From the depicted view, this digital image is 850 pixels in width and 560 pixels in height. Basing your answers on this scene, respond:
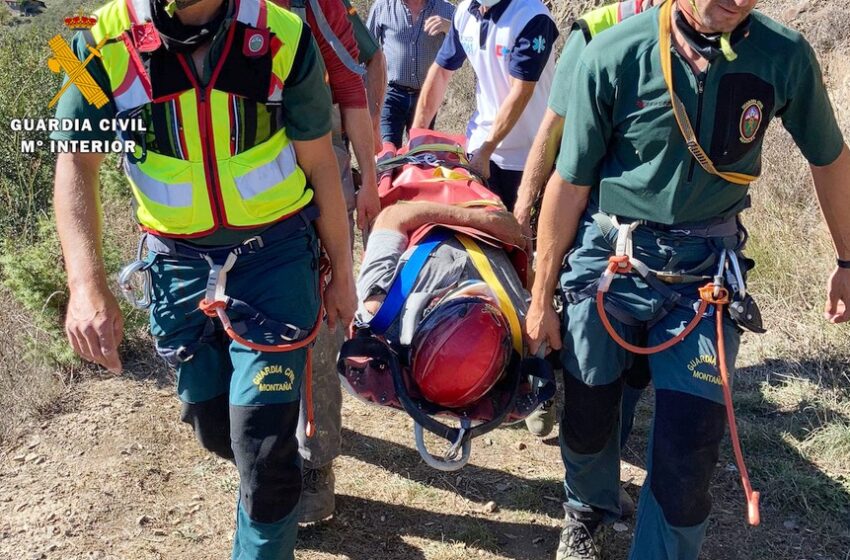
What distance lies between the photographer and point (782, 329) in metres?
4.75

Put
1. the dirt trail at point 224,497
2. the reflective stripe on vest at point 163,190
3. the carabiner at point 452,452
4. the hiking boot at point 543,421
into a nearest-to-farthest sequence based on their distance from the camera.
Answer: the reflective stripe on vest at point 163,190, the carabiner at point 452,452, the dirt trail at point 224,497, the hiking boot at point 543,421

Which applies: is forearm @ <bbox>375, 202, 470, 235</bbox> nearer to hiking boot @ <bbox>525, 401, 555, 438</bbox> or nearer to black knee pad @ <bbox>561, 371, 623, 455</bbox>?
black knee pad @ <bbox>561, 371, 623, 455</bbox>

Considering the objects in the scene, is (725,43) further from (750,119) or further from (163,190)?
(163,190)

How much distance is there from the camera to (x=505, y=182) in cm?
459

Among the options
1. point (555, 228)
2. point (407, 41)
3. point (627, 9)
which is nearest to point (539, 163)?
point (555, 228)

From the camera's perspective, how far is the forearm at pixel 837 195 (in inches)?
109

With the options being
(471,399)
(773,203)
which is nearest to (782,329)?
(773,203)

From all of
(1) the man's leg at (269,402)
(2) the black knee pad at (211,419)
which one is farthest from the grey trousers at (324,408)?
(1) the man's leg at (269,402)

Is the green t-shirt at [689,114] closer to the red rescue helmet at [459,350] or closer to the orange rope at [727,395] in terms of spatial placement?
the orange rope at [727,395]

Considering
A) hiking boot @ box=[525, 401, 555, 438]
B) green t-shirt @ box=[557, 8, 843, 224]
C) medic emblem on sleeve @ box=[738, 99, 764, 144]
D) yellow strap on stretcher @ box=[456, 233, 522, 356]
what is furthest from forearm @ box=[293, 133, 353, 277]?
hiking boot @ box=[525, 401, 555, 438]

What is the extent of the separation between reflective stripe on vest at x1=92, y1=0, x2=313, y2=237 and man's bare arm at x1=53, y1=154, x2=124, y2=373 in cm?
16

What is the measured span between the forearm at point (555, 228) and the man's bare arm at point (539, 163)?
13.2 inches

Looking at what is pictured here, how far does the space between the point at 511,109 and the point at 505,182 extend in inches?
17.4

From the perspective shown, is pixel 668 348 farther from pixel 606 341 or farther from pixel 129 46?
pixel 129 46
